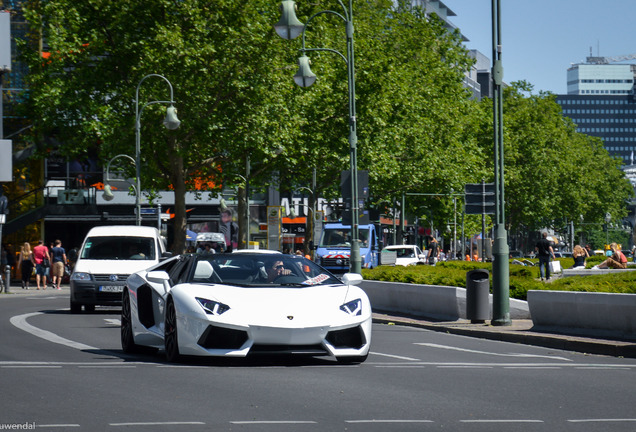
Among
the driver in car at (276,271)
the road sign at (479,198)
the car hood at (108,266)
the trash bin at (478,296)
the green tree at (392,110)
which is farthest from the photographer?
the green tree at (392,110)

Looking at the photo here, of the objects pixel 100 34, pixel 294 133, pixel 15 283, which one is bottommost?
pixel 15 283

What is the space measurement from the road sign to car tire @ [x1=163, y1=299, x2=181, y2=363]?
11.1m

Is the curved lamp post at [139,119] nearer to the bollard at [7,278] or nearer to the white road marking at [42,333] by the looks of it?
the bollard at [7,278]

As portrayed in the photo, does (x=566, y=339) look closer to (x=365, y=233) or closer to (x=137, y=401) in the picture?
(x=137, y=401)

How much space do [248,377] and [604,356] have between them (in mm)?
6427

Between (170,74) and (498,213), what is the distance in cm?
2815

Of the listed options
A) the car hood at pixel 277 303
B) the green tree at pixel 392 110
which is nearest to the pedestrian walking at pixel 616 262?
the green tree at pixel 392 110

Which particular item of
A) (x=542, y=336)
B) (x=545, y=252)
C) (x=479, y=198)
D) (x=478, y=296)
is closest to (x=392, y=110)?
(x=545, y=252)

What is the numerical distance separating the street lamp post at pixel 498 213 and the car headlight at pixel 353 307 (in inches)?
336

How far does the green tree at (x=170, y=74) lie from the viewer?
47375 mm

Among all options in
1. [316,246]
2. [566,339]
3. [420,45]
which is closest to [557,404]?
[566,339]

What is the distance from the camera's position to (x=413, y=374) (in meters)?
12.6

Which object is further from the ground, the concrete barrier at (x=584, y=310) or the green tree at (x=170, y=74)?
the green tree at (x=170, y=74)

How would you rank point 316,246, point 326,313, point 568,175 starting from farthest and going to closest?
point 568,175 < point 316,246 < point 326,313
